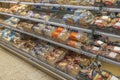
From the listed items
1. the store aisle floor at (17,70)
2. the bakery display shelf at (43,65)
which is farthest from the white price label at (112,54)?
the store aisle floor at (17,70)

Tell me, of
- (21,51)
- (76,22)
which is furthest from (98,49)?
(21,51)

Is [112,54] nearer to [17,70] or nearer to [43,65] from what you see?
[43,65]

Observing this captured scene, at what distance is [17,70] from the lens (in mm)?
3602

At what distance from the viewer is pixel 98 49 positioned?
95.3 inches

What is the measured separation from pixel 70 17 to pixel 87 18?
31cm

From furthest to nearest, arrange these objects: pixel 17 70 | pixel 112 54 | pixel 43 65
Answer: pixel 17 70, pixel 43 65, pixel 112 54

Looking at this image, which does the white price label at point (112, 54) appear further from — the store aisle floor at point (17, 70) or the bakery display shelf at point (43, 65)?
the store aisle floor at point (17, 70)

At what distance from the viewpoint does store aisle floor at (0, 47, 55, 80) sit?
10.9ft

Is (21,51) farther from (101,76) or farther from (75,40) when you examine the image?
(101,76)

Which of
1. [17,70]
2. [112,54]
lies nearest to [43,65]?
[17,70]

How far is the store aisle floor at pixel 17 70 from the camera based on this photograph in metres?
3.32

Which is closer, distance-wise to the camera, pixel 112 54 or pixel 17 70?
pixel 112 54

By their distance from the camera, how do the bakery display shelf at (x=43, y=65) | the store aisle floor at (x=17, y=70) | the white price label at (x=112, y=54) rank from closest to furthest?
the white price label at (x=112, y=54), the bakery display shelf at (x=43, y=65), the store aisle floor at (x=17, y=70)

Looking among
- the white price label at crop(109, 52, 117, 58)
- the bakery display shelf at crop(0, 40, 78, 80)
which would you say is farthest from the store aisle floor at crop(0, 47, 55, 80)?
the white price label at crop(109, 52, 117, 58)
